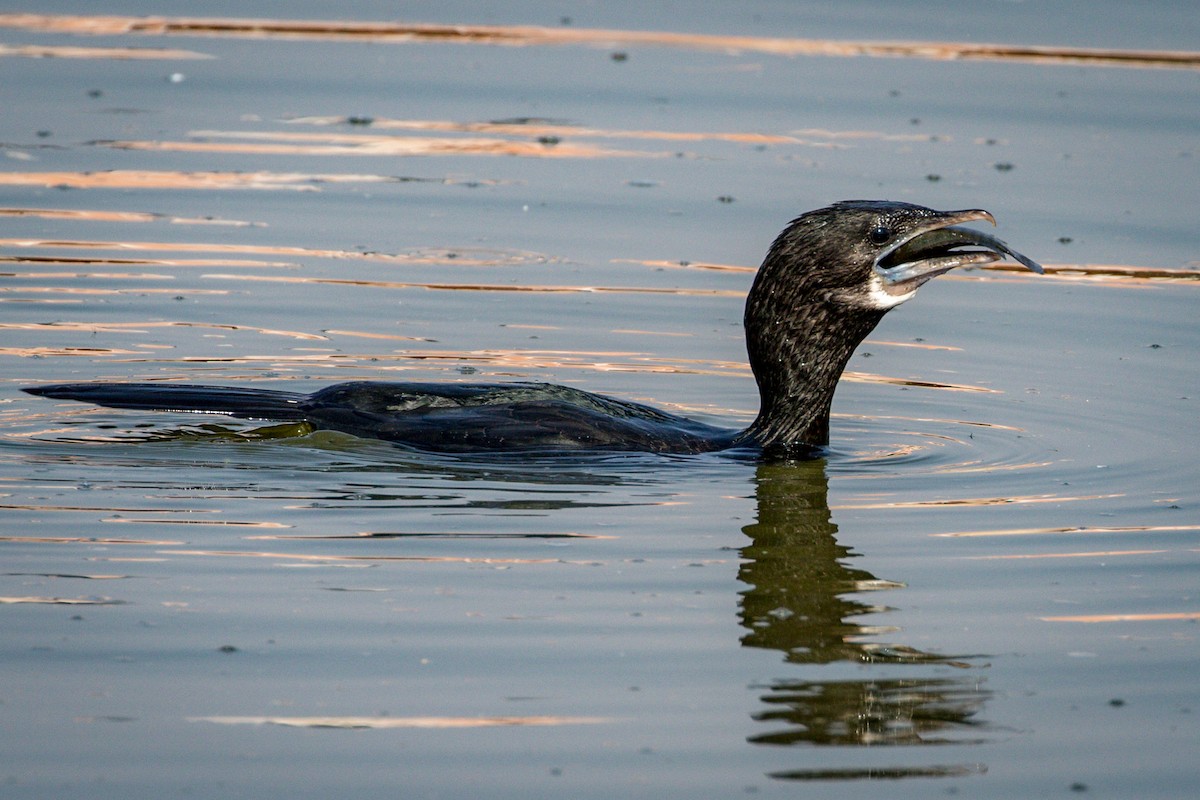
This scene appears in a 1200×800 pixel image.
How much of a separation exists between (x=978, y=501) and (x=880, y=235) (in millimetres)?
1170

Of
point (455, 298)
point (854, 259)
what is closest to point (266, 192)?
point (455, 298)

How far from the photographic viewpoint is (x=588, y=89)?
15.5 meters

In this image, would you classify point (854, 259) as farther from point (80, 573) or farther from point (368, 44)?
point (368, 44)

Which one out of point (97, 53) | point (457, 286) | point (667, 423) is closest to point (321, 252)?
point (457, 286)

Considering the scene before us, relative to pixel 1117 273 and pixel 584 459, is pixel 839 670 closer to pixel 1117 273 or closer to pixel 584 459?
pixel 584 459

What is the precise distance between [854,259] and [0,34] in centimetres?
1170

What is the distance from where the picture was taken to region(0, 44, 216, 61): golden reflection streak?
53.0 feet

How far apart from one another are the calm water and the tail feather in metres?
0.18

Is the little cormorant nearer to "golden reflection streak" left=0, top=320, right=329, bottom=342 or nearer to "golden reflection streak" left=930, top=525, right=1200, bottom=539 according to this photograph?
"golden reflection streak" left=930, top=525, right=1200, bottom=539

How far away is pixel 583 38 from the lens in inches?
690

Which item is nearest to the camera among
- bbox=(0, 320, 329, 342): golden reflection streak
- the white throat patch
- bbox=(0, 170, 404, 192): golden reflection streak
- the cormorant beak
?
the cormorant beak

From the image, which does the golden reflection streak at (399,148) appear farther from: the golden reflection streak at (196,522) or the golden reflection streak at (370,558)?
the golden reflection streak at (370,558)

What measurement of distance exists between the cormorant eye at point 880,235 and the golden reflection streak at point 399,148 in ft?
20.9

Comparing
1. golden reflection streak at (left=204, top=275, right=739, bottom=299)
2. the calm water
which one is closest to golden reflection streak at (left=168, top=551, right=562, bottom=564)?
the calm water
